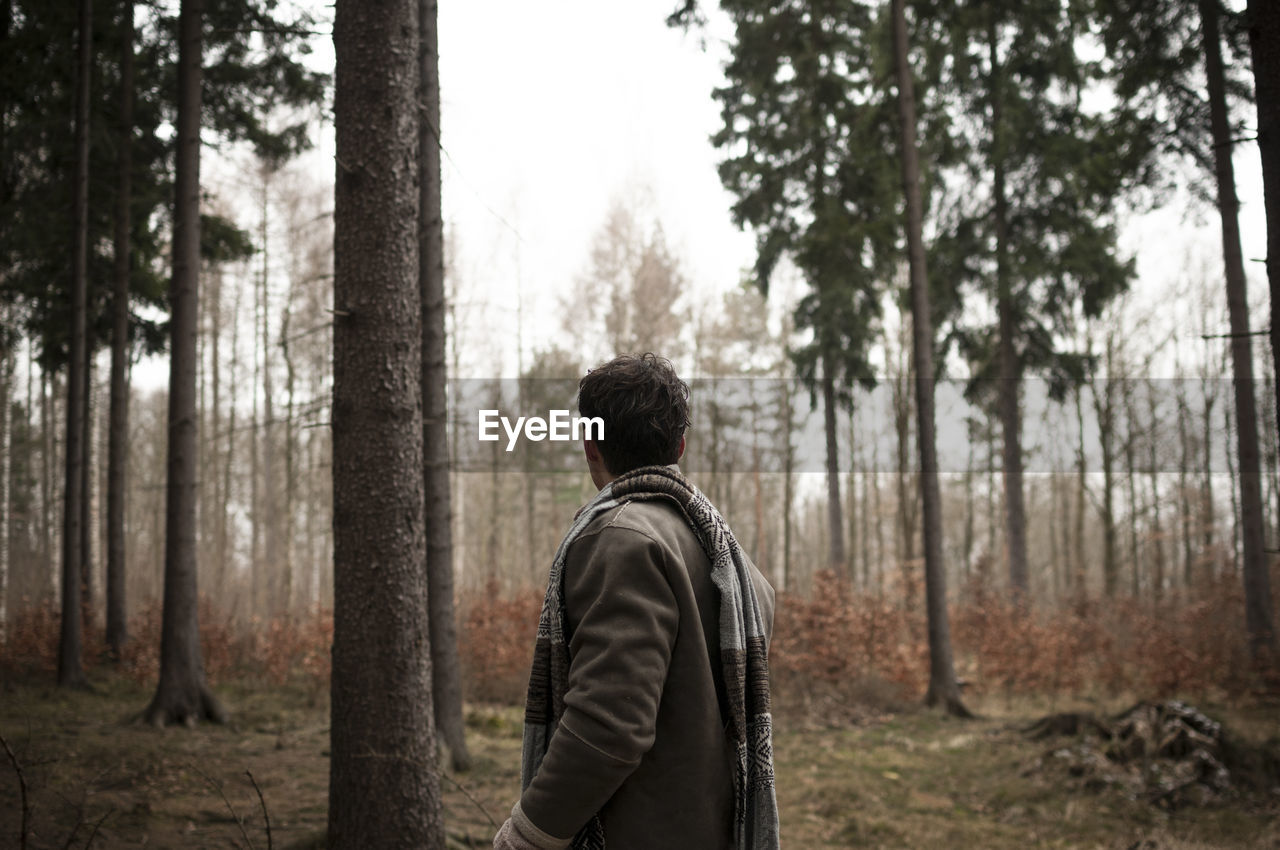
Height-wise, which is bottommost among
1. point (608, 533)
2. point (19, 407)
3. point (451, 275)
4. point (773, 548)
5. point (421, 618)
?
point (773, 548)

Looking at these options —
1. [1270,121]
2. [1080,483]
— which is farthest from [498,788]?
[1080,483]

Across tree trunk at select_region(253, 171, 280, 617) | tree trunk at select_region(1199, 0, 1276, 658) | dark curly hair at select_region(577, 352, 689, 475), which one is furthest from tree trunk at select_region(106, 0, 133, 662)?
tree trunk at select_region(1199, 0, 1276, 658)

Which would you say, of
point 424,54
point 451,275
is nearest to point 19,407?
point 451,275

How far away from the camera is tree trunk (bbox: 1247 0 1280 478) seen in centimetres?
347

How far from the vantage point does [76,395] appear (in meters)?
10.9

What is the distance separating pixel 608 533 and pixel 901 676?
10996 mm

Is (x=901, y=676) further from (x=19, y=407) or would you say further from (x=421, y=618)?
(x=19, y=407)

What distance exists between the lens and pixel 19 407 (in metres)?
22.2

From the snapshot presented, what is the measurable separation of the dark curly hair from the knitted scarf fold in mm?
49

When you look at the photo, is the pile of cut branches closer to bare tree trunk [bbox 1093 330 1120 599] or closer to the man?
the man

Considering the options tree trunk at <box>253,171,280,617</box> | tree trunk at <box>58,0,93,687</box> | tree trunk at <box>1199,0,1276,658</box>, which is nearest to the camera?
tree trunk at <box>58,0,93,687</box>

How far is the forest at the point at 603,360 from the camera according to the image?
4.45m

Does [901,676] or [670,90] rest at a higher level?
[670,90]

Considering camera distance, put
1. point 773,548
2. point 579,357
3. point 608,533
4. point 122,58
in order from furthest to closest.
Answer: point 773,548 < point 579,357 < point 122,58 < point 608,533
